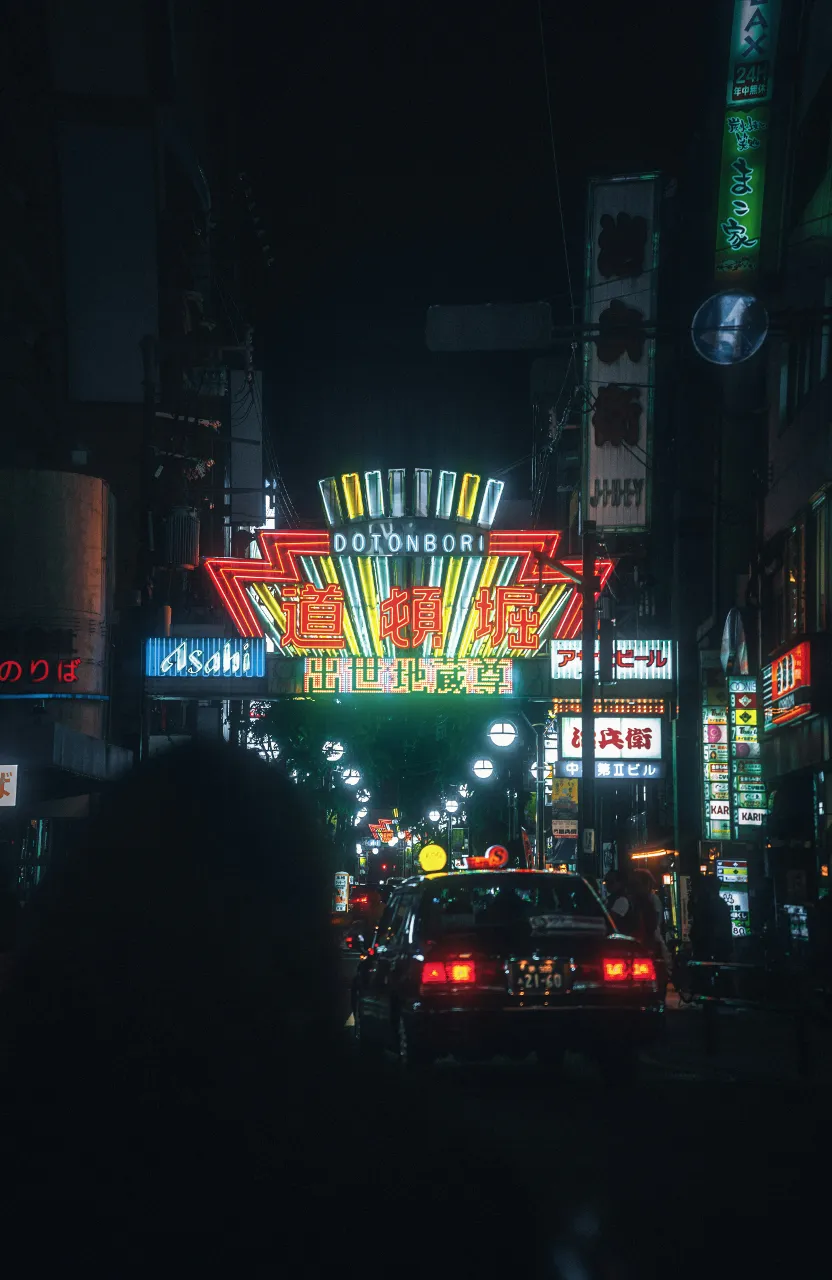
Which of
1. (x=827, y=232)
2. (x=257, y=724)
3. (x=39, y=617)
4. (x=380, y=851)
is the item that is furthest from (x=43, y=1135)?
(x=380, y=851)

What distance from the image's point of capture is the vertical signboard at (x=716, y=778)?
25906 mm

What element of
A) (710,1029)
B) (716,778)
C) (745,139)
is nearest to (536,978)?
(710,1029)

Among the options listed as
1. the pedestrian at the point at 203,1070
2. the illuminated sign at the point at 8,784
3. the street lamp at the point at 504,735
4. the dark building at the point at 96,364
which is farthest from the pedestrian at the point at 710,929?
the pedestrian at the point at 203,1070

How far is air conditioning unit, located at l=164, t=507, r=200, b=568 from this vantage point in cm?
3588

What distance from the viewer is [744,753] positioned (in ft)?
84.1

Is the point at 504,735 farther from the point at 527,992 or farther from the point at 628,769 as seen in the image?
the point at 527,992

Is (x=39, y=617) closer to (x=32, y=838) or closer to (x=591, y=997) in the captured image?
(x=32, y=838)

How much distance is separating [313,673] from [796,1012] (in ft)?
59.6

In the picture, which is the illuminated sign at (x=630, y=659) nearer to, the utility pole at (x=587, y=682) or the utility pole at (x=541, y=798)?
the utility pole at (x=587, y=682)

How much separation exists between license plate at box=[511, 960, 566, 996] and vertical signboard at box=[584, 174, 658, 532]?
54.8 feet

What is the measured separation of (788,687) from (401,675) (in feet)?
33.2

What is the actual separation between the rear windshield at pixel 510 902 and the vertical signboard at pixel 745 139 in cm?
1334

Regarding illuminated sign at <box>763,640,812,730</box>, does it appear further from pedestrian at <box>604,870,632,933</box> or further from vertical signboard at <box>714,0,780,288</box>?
vertical signboard at <box>714,0,780,288</box>

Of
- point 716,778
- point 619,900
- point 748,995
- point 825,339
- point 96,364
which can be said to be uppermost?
point 96,364
